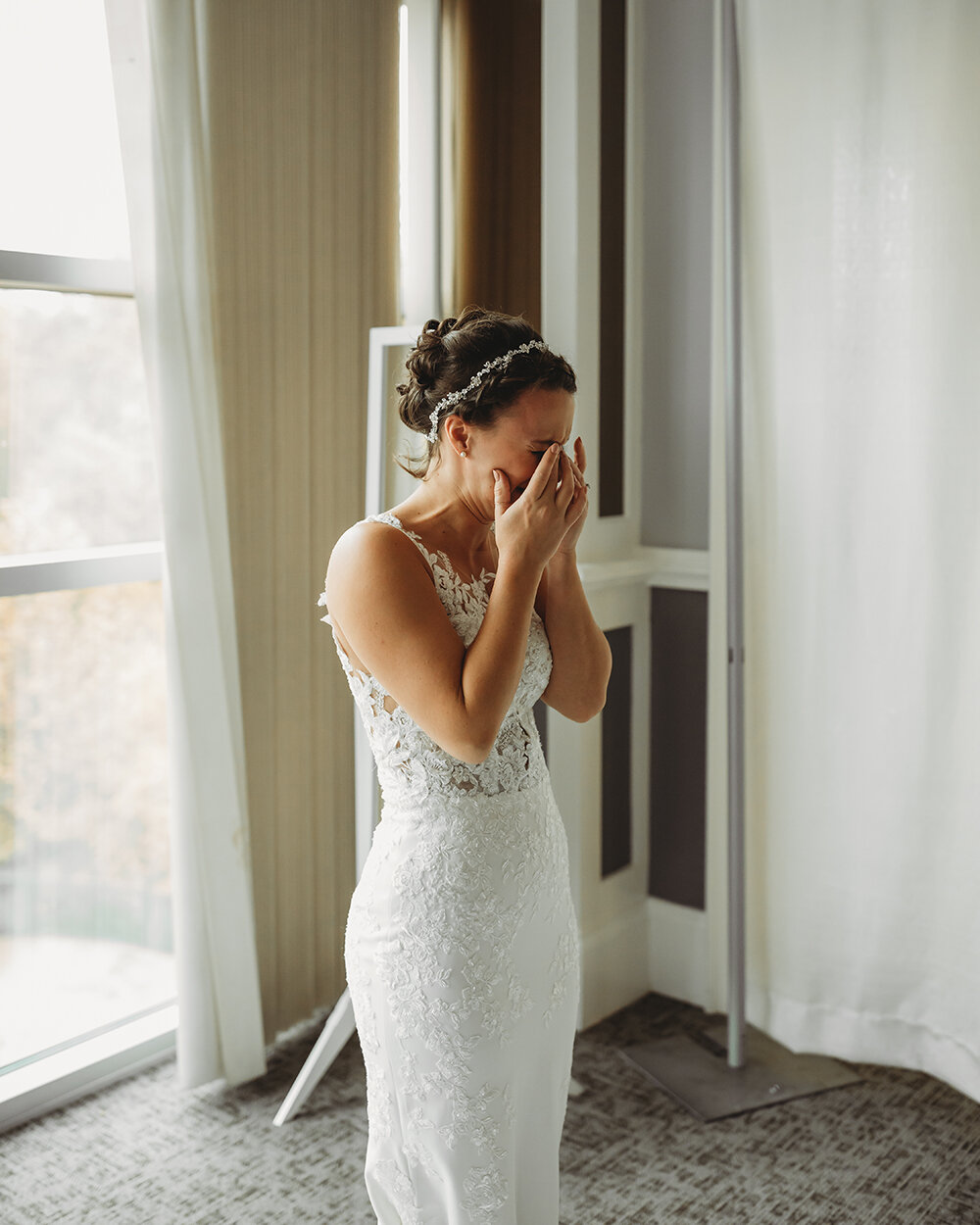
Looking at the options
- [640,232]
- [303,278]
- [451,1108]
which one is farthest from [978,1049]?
[303,278]

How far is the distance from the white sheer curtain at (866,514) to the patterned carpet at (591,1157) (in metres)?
0.24

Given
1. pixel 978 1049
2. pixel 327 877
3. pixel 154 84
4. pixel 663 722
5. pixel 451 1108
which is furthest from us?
pixel 663 722

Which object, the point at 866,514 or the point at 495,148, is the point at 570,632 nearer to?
the point at 866,514

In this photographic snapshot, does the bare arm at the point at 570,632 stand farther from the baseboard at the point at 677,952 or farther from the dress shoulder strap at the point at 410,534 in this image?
the baseboard at the point at 677,952

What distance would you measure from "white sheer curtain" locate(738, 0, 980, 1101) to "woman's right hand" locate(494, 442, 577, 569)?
1.36 m

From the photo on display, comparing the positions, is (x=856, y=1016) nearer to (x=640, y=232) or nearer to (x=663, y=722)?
(x=663, y=722)

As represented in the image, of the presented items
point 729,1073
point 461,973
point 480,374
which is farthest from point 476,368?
point 729,1073

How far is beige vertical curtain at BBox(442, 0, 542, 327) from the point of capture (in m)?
2.94

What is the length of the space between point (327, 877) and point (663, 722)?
98cm

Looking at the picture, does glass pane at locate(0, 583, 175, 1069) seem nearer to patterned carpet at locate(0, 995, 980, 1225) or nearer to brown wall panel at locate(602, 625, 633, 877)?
patterned carpet at locate(0, 995, 980, 1225)

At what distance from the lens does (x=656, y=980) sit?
320cm

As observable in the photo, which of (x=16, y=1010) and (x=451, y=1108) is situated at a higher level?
(x=451, y=1108)

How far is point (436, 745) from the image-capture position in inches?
62.0

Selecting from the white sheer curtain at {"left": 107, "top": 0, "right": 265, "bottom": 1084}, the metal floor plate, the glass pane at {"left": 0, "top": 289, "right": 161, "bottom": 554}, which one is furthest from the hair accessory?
the metal floor plate
